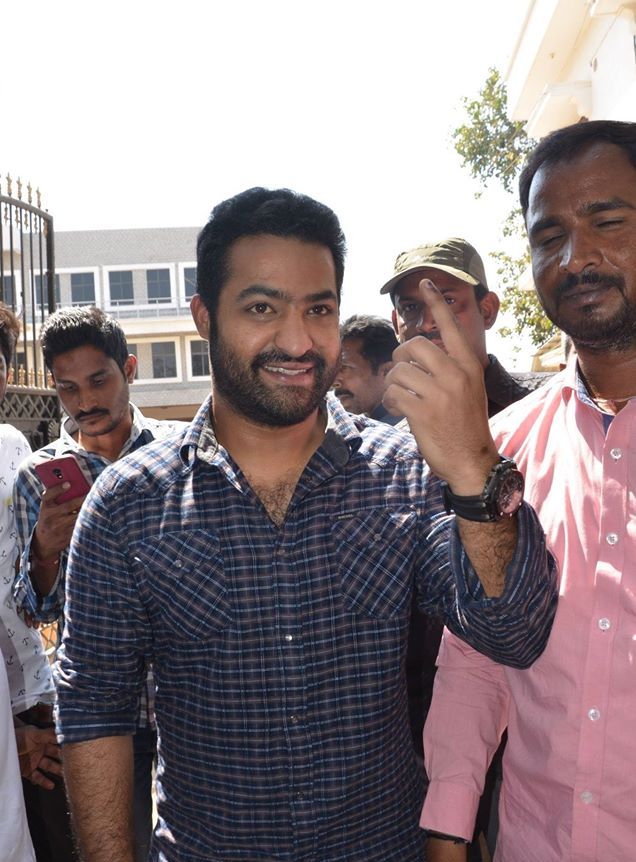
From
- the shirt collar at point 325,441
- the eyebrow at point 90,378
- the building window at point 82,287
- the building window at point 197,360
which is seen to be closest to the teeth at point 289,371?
the shirt collar at point 325,441

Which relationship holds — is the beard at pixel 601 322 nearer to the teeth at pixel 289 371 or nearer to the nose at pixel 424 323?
the teeth at pixel 289 371

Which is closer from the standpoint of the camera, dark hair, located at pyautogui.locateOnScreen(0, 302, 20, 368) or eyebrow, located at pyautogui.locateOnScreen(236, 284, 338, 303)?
eyebrow, located at pyautogui.locateOnScreen(236, 284, 338, 303)

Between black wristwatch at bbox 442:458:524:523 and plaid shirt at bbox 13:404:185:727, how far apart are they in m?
1.43

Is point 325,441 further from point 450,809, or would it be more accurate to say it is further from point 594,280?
point 450,809

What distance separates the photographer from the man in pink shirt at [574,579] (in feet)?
5.58

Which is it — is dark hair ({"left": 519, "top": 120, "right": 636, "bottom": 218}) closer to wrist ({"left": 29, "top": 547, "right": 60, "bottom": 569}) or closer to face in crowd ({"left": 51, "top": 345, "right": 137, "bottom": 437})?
wrist ({"left": 29, "top": 547, "right": 60, "bottom": 569})

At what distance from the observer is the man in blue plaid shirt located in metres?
1.90

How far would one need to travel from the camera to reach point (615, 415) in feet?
6.13

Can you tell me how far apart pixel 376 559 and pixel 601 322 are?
736 mm

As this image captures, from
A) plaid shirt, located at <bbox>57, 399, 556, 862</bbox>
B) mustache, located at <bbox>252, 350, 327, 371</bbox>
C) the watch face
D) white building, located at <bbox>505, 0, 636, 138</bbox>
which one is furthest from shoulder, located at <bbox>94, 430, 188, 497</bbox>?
white building, located at <bbox>505, 0, 636, 138</bbox>

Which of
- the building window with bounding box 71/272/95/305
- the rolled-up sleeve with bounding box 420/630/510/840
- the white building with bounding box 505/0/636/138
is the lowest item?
the rolled-up sleeve with bounding box 420/630/510/840

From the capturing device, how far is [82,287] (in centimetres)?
4431

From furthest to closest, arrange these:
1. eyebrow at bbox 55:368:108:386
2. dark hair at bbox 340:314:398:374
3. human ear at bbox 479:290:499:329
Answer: dark hair at bbox 340:314:398:374
eyebrow at bbox 55:368:108:386
human ear at bbox 479:290:499:329

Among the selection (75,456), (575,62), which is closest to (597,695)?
(75,456)
